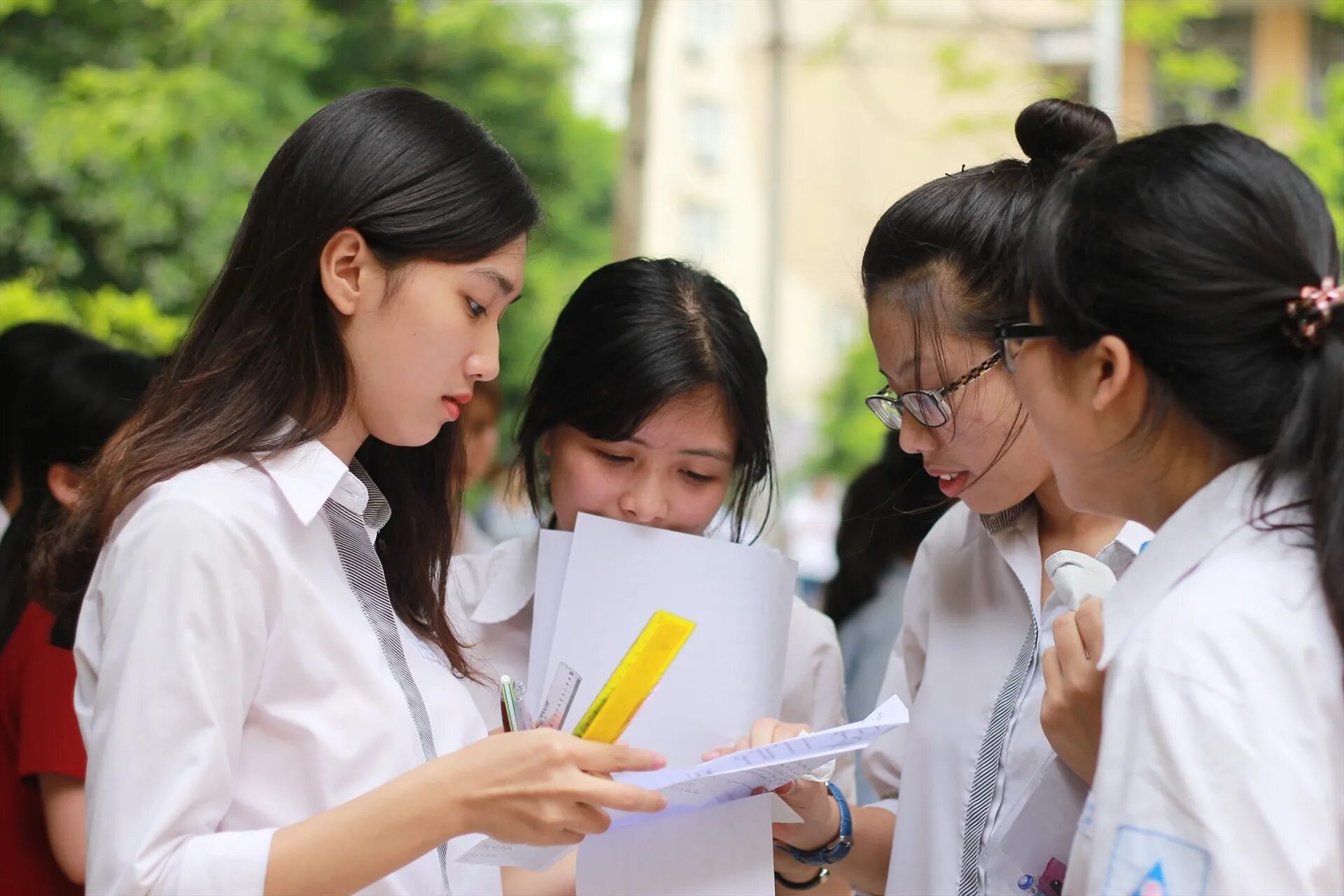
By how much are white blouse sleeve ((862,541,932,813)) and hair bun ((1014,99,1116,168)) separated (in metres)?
0.58

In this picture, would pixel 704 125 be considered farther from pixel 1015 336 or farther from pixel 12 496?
pixel 1015 336

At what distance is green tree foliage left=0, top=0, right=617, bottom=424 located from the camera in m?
6.11

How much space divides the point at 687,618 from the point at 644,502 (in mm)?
260

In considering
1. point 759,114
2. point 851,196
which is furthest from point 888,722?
point 759,114

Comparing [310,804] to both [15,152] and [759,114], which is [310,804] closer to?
[15,152]

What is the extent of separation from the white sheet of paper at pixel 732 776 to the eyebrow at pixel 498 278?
0.56 meters

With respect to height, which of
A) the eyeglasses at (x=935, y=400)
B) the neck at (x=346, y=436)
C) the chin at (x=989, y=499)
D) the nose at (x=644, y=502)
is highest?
the eyeglasses at (x=935, y=400)

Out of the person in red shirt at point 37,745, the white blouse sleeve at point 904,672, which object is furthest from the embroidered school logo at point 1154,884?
the person in red shirt at point 37,745

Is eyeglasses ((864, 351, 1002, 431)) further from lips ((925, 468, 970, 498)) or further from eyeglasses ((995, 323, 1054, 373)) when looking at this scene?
eyeglasses ((995, 323, 1054, 373))

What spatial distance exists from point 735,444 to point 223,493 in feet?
2.78

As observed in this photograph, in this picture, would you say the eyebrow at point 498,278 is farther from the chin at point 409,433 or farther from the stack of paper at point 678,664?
the stack of paper at point 678,664

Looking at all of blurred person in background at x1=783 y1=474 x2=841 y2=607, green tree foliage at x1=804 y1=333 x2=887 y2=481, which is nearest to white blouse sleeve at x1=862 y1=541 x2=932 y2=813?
blurred person in background at x1=783 y1=474 x2=841 y2=607

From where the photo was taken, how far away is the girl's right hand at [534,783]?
1.24 metres

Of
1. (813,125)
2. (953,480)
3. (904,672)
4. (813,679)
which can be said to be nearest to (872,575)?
(813,679)
